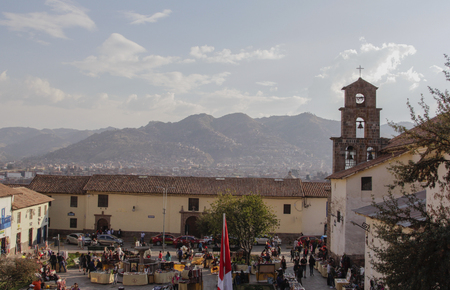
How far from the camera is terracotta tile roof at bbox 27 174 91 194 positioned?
41.2 m

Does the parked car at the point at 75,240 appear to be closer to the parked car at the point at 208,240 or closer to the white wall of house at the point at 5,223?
the white wall of house at the point at 5,223

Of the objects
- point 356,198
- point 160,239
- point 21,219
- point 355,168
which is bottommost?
point 160,239

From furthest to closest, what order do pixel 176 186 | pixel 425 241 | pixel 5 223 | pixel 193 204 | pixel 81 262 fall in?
pixel 176 186 < pixel 193 204 < pixel 5 223 < pixel 81 262 < pixel 425 241

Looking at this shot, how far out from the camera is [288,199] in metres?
39.7

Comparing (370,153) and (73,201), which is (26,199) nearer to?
(73,201)

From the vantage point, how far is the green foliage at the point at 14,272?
2056cm

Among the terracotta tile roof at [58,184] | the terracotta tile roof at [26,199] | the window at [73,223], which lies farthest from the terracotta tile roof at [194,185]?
the terracotta tile roof at [26,199]

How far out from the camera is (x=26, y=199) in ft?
113

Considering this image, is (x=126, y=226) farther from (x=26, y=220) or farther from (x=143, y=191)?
(x=26, y=220)

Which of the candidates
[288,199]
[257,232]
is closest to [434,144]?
[257,232]

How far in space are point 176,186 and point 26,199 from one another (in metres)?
14.3

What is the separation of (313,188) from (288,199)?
11.4 feet

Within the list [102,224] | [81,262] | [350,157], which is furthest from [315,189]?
[81,262]

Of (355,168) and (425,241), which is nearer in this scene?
(425,241)
